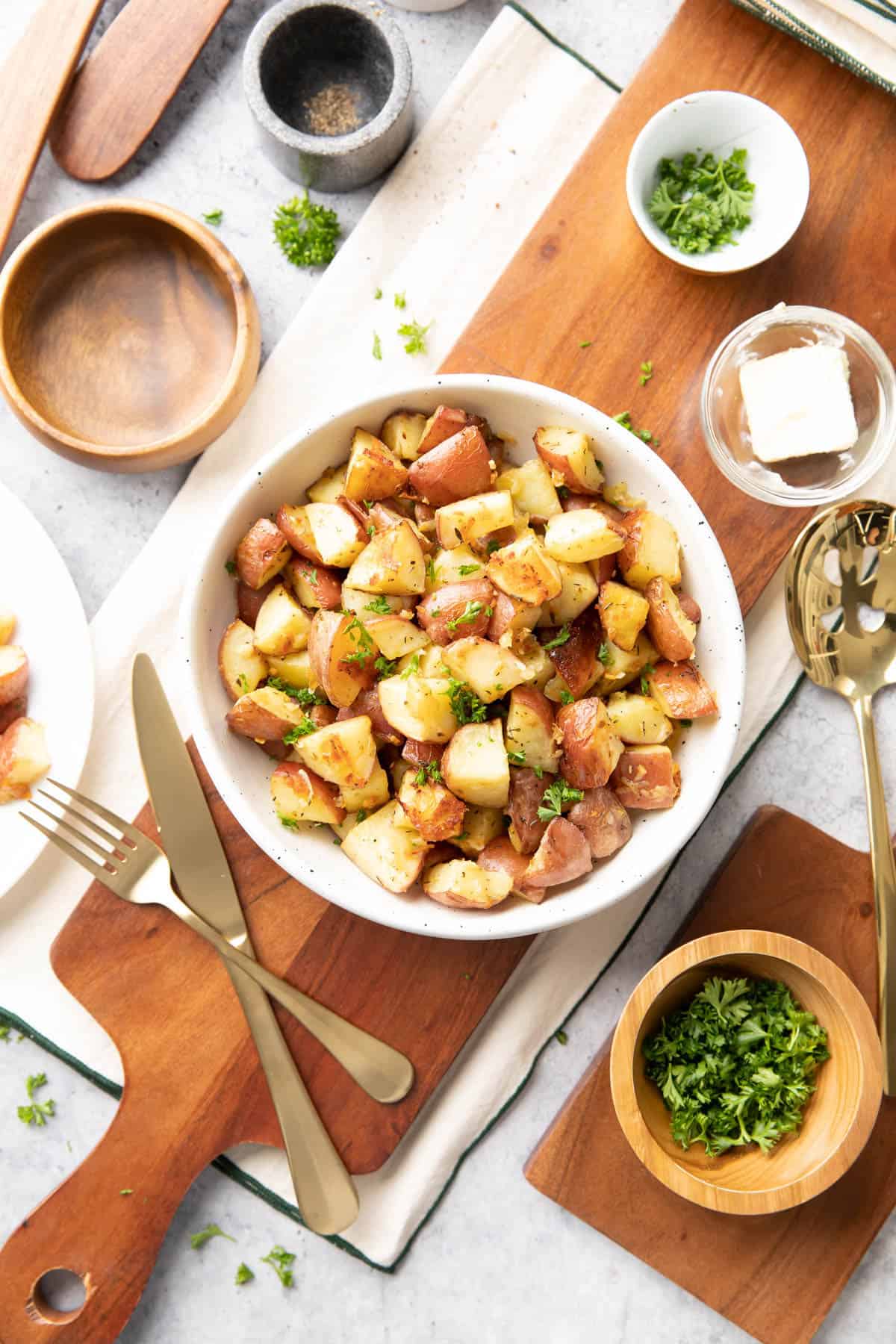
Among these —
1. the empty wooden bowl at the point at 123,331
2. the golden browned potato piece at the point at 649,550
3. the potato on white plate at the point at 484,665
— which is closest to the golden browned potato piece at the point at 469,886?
the potato on white plate at the point at 484,665

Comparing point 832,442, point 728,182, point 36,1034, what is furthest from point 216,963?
point 728,182

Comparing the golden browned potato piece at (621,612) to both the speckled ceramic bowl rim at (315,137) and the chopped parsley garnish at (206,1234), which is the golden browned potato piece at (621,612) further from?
the chopped parsley garnish at (206,1234)

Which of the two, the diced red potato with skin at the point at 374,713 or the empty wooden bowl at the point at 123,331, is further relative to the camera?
the empty wooden bowl at the point at 123,331

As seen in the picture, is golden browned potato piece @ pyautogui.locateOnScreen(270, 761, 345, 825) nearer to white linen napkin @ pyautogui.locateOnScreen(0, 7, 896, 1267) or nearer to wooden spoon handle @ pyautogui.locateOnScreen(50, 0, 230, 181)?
white linen napkin @ pyautogui.locateOnScreen(0, 7, 896, 1267)

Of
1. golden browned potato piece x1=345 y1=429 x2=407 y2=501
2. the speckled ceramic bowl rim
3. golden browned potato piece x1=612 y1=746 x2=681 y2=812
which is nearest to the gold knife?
golden browned potato piece x1=345 y1=429 x2=407 y2=501

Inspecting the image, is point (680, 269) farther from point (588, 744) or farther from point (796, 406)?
point (588, 744)
